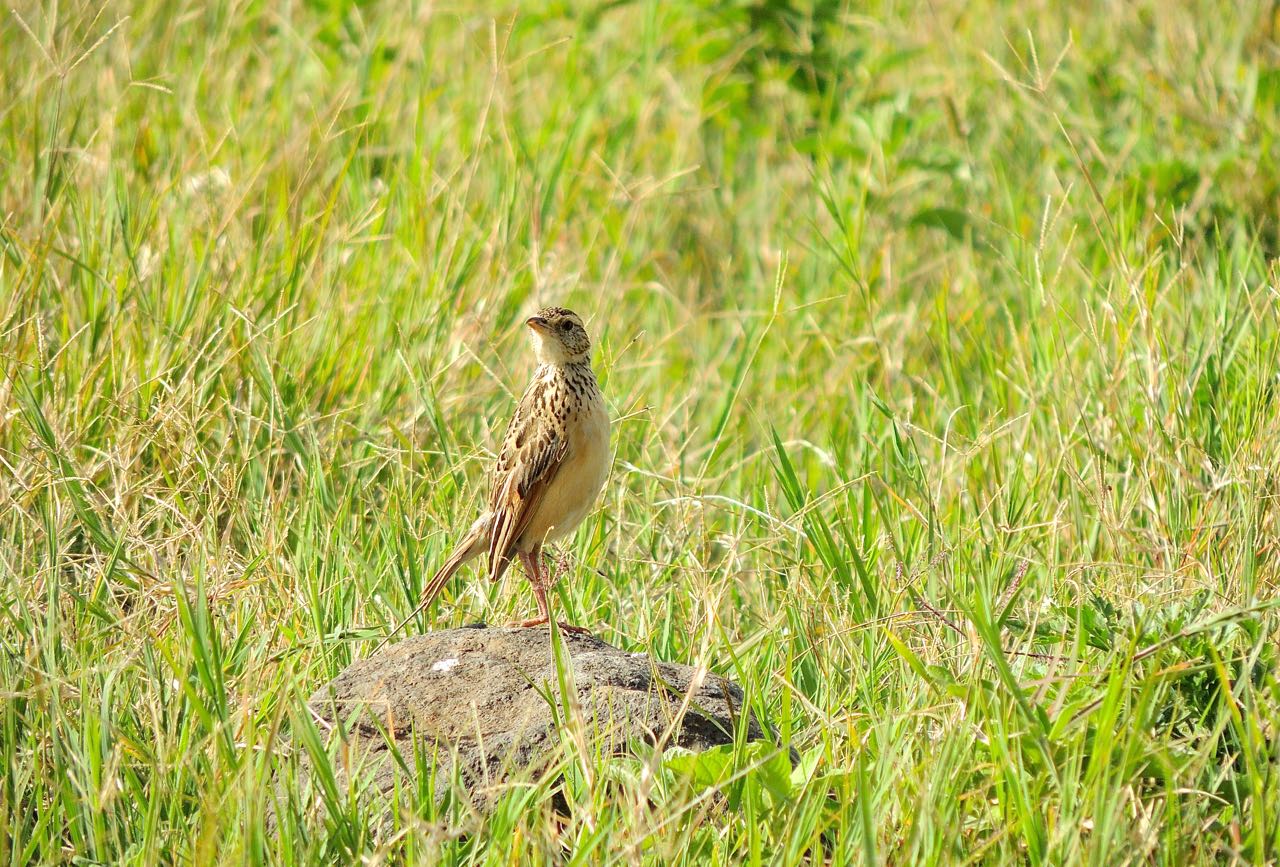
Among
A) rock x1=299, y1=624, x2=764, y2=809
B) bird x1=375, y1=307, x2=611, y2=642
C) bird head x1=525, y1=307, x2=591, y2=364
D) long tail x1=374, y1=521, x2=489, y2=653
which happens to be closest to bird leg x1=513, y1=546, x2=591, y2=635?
bird x1=375, y1=307, x2=611, y2=642

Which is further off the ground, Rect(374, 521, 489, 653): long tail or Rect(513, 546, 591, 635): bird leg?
Rect(374, 521, 489, 653): long tail

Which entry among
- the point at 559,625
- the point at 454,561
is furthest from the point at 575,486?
the point at 559,625

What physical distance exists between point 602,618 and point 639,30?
5673mm

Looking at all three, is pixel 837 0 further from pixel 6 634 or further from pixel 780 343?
pixel 6 634

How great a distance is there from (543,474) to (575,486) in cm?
12

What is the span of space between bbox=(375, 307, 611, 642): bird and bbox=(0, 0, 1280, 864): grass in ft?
0.73

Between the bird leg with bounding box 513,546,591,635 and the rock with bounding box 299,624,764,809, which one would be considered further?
the bird leg with bounding box 513,546,591,635

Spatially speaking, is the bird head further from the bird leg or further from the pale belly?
the bird leg

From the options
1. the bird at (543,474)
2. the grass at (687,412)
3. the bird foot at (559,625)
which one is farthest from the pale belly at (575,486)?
the bird foot at (559,625)

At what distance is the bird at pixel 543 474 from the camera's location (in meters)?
4.57

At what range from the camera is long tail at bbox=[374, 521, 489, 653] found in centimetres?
442

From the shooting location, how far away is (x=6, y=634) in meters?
3.91

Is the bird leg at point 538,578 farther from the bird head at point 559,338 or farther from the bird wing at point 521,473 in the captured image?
the bird head at point 559,338

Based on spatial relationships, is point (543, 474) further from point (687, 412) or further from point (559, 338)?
point (687, 412)
